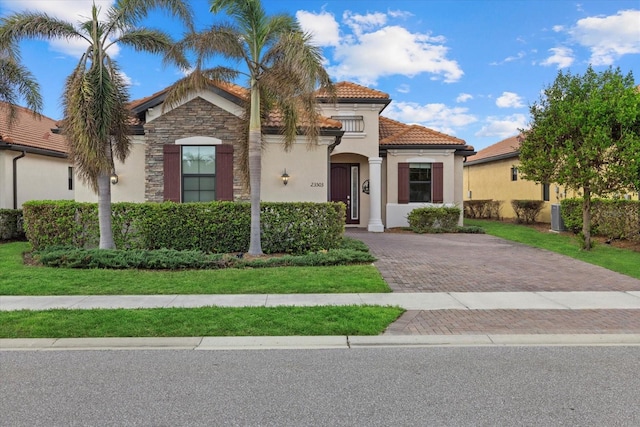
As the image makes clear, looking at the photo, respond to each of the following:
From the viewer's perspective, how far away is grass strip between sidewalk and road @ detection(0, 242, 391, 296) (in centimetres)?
793

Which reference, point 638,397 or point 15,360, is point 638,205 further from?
point 15,360

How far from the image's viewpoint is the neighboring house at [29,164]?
1700 centimetres

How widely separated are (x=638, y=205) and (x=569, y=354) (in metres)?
11.7

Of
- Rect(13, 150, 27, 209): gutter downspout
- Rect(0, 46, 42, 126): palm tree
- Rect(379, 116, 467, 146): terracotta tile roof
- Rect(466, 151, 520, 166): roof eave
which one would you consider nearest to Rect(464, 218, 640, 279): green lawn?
Rect(379, 116, 467, 146): terracotta tile roof

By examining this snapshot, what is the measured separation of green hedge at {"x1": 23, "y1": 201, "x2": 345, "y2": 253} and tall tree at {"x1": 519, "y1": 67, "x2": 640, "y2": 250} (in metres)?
7.08

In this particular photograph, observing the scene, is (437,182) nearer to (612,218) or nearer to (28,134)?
Result: (612,218)

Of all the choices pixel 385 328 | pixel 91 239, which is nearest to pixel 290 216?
pixel 91 239

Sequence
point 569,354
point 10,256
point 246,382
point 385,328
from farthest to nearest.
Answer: point 10,256 → point 385,328 → point 569,354 → point 246,382

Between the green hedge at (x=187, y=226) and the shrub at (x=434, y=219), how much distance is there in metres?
7.10

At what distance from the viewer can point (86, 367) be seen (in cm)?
470

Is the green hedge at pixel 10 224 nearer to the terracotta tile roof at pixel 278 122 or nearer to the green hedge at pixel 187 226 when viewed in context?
the green hedge at pixel 187 226

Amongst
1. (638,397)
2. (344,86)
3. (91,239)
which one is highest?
(344,86)

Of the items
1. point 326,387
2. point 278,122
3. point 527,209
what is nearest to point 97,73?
point 278,122

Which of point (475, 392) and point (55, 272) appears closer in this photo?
point (475, 392)
